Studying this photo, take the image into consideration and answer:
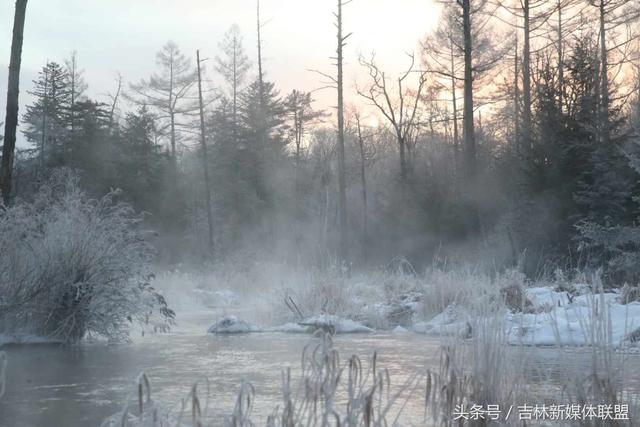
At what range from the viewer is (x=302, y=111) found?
3925 centimetres

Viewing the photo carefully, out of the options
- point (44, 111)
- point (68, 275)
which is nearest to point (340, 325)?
point (68, 275)

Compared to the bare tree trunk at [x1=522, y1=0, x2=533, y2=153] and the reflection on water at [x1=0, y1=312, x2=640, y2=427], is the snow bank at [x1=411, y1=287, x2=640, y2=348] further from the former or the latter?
the bare tree trunk at [x1=522, y1=0, x2=533, y2=153]

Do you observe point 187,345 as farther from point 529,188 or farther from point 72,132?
point 72,132

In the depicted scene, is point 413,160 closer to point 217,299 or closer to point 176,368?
point 217,299

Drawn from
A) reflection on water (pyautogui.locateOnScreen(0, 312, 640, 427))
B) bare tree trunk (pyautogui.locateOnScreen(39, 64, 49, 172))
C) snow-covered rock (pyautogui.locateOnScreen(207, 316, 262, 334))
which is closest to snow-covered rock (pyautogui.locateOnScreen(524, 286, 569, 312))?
reflection on water (pyautogui.locateOnScreen(0, 312, 640, 427))

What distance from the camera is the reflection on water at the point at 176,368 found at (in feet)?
15.7

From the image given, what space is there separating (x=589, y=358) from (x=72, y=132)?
30537 mm

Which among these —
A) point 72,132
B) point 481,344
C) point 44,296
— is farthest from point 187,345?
point 72,132

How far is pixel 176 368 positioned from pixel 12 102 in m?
8.00

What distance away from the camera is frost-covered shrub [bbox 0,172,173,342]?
336 inches

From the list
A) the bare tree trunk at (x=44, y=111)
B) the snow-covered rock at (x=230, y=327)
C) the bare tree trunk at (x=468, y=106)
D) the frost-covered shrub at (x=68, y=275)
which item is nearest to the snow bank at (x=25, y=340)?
the frost-covered shrub at (x=68, y=275)

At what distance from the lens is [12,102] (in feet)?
41.0

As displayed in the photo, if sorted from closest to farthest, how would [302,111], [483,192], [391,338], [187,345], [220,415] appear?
[220,415] → [187,345] → [391,338] → [483,192] → [302,111]

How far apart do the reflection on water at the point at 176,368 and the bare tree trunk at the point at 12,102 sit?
4.62m
